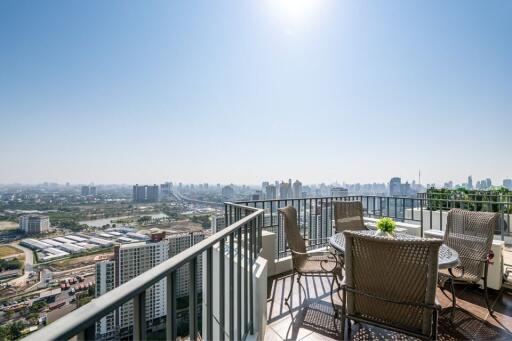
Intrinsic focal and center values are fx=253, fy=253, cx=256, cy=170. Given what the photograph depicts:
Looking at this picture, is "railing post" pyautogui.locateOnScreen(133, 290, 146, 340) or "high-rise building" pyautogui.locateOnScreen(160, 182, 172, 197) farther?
"high-rise building" pyautogui.locateOnScreen(160, 182, 172, 197)

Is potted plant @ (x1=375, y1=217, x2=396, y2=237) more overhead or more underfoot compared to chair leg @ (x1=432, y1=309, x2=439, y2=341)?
more overhead

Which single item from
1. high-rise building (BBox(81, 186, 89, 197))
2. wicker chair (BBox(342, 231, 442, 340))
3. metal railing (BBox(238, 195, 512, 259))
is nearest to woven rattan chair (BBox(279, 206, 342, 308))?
metal railing (BBox(238, 195, 512, 259))

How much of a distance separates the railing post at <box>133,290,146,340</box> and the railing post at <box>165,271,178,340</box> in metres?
0.17

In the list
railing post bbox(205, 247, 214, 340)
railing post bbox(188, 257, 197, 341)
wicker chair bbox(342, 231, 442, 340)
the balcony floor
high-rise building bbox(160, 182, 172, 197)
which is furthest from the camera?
high-rise building bbox(160, 182, 172, 197)

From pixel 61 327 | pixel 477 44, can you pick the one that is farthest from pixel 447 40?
pixel 61 327

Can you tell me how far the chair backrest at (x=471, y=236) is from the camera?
292cm

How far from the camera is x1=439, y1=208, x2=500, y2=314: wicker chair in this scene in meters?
2.90

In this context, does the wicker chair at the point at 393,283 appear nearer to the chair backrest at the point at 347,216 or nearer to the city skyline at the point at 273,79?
the chair backrest at the point at 347,216

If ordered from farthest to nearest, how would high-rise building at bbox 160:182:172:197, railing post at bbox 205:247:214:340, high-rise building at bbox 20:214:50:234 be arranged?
high-rise building at bbox 160:182:172:197
high-rise building at bbox 20:214:50:234
railing post at bbox 205:247:214:340

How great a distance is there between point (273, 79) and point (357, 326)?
7656 millimetres

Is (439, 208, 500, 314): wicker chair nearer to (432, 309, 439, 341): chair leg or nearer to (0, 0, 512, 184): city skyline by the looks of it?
(432, 309, 439, 341): chair leg

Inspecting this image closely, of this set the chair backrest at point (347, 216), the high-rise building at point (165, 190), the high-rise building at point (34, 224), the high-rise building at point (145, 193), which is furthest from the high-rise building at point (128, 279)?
the high-rise building at point (165, 190)

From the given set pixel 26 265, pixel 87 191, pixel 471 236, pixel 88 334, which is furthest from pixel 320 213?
pixel 87 191

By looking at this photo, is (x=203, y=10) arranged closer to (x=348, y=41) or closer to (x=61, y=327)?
(x=348, y=41)
